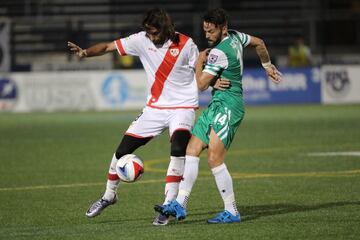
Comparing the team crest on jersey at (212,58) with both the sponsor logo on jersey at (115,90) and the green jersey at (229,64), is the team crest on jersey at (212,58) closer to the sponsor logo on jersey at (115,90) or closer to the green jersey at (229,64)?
the green jersey at (229,64)

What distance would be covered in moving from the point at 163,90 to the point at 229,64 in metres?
0.82

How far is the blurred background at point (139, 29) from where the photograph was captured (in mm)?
30062

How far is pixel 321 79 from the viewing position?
3094 cm

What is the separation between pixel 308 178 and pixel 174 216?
4.45 meters

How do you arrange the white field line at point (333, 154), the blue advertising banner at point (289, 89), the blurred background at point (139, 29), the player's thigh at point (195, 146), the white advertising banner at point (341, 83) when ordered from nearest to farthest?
the player's thigh at point (195, 146)
the white field line at point (333, 154)
the blurred background at point (139, 29)
the white advertising banner at point (341, 83)
the blue advertising banner at point (289, 89)

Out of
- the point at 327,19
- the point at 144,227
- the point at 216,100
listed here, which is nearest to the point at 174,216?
A: the point at 144,227

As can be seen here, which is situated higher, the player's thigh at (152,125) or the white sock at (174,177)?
the player's thigh at (152,125)

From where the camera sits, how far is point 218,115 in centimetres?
943

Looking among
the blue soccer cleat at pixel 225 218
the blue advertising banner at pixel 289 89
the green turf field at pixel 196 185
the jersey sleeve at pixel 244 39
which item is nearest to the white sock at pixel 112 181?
the green turf field at pixel 196 185

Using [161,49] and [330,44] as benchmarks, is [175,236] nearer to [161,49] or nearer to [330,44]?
[161,49]

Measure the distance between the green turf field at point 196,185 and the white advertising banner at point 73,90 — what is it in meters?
5.68

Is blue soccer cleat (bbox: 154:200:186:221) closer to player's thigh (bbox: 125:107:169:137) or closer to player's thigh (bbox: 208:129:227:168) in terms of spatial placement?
player's thigh (bbox: 208:129:227:168)

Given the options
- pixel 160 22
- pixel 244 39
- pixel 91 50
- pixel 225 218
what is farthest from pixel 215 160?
pixel 91 50

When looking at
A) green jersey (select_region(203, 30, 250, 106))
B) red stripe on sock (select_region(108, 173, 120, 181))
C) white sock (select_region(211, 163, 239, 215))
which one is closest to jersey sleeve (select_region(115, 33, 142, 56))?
green jersey (select_region(203, 30, 250, 106))
